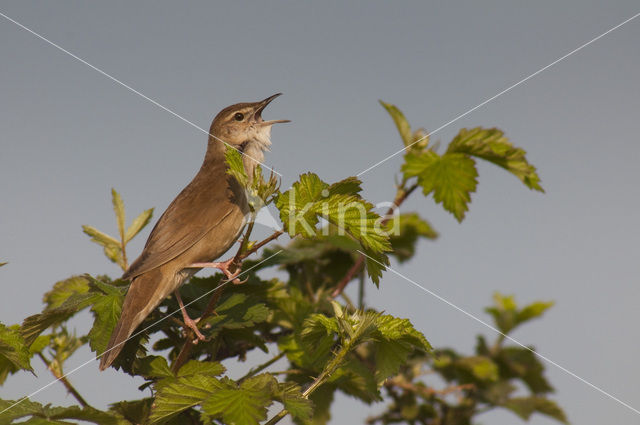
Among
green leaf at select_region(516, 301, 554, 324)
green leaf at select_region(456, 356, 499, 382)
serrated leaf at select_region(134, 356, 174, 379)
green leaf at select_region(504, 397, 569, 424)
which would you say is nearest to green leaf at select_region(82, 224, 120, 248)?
serrated leaf at select_region(134, 356, 174, 379)

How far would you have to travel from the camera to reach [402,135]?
366 cm

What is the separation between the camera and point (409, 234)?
4789 mm

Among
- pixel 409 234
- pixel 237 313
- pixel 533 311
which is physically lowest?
pixel 533 311

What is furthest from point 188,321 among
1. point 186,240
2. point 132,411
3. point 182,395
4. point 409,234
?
point 409,234

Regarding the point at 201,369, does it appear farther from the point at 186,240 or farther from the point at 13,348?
the point at 186,240

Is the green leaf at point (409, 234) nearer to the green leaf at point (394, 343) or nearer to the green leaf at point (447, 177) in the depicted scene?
the green leaf at point (447, 177)

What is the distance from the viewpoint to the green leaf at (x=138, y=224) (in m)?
3.64

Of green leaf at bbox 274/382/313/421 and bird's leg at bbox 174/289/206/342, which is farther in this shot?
bird's leg at bbox 174/289/206/342

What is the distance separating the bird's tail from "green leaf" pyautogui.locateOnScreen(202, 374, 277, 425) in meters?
0.68

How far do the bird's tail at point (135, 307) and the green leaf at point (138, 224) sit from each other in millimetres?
258

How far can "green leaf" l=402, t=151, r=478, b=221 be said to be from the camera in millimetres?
3043

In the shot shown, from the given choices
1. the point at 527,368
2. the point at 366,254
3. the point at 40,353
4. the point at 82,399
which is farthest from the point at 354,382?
the point at 527,368

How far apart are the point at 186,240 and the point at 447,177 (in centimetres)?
168

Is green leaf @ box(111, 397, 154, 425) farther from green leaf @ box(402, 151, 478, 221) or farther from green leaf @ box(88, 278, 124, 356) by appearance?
green leaf @ box(402, 151, 478, 221)
